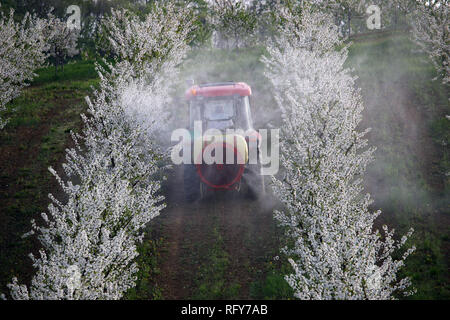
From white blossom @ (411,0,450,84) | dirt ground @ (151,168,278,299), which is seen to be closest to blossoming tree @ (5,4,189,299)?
dirt ground @ (151,168,278,299)

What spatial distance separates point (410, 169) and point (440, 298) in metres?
6.68

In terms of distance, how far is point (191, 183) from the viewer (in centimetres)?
1324

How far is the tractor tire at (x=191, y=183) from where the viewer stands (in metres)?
12.4

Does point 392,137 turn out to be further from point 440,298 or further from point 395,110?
point 440,298

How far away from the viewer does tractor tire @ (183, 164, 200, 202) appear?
40.8 ft

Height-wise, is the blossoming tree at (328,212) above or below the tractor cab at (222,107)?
below

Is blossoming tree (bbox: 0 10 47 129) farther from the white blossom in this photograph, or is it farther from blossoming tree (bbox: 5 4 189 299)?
the white blossom

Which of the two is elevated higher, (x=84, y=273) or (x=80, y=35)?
(x=80, y=35)

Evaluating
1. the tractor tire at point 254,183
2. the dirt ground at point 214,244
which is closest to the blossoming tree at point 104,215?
the dirt ground at point 214,244

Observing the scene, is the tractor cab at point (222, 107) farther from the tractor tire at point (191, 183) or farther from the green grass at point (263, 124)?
the green grass at point (263, 124)

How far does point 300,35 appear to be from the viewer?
51.9 ft

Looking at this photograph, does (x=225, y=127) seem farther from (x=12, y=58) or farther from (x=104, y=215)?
(x=12, y=58)

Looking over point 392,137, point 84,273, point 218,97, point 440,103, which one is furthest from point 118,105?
point 440,103
